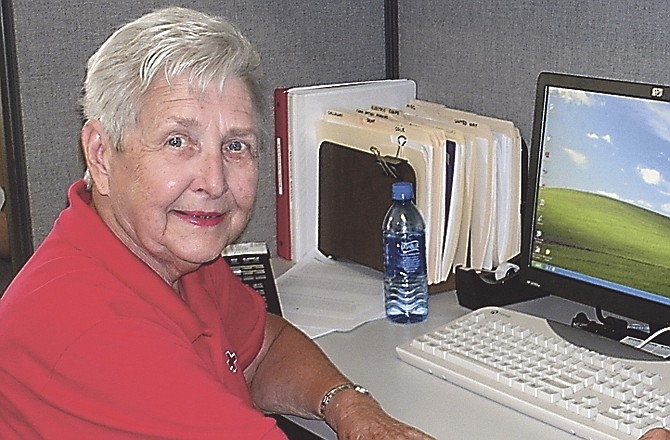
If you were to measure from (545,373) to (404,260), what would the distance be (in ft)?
1.35

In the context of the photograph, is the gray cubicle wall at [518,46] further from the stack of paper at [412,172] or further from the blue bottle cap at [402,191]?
the blue bottle cap at [402,191]

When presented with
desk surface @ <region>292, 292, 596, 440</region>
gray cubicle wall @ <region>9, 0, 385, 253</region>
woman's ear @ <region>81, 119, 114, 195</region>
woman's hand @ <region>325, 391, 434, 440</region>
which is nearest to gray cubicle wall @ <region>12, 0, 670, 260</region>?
gray cubicle wall @ <region>9, 0, 385, 253</region>

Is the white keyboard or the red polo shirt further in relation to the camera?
the white keyboard

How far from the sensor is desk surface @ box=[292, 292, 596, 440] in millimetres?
1313

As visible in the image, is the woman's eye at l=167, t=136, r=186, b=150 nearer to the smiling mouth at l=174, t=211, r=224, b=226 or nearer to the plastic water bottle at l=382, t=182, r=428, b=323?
the smiling mouth at l=174, t=211, r=224, b=226

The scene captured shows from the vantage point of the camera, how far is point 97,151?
1.25 m

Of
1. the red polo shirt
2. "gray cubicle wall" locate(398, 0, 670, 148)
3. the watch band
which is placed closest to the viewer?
the red polo shirt

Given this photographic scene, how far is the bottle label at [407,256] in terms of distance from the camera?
1752mm

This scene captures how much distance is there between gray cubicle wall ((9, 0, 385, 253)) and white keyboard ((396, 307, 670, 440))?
1.82 ft

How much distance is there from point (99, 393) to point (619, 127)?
31.8 inches

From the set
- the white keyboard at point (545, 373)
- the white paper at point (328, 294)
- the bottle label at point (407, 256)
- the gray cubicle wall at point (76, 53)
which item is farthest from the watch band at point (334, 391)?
the gray cubicle wall at point (76, 53)

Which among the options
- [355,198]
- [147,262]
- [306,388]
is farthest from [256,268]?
[147,262]

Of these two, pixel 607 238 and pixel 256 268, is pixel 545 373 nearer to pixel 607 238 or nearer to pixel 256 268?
pixel 607 238

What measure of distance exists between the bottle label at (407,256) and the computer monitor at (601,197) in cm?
18
